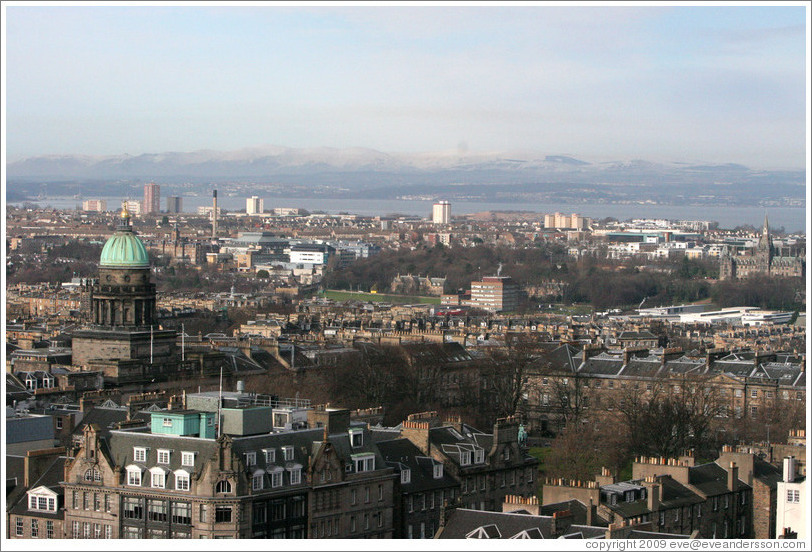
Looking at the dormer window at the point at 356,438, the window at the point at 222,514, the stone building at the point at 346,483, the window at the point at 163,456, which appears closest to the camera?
the window at the point at 222,514

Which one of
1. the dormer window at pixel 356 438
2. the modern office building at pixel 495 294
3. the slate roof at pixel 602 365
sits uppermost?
the dormer window at pixel 356 438

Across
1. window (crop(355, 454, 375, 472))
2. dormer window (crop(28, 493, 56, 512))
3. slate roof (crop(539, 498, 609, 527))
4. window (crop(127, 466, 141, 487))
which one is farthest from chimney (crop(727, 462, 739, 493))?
dormer window (crop(28, 493, 56, 512))

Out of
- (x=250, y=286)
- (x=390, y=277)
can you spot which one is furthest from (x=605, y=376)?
(x=390, y=277)

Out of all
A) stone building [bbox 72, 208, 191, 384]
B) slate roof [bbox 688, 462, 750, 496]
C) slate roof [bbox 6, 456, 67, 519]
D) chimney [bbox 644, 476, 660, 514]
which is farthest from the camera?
stone building [bbox 72, 208, 191, 384]

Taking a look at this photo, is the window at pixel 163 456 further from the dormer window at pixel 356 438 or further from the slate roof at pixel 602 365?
the slate roof at pixel 602 365

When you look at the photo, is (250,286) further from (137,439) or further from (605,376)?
(137,439)

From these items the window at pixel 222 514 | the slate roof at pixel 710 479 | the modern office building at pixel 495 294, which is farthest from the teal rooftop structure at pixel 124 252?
the modern office building at pixel 495 294

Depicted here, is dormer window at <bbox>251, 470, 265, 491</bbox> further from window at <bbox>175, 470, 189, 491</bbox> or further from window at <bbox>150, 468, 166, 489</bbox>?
window at <bbox>150, 468, 166, 489</bbox>
